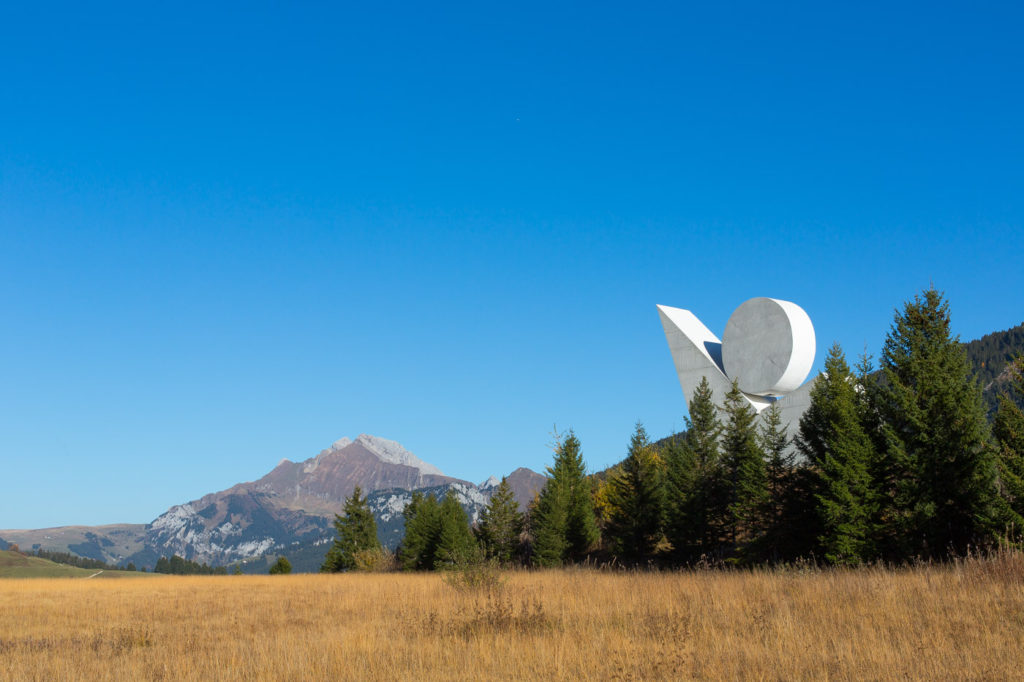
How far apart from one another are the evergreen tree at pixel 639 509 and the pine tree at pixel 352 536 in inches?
980

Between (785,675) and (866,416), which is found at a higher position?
(866,416)

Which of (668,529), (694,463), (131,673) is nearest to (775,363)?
(694,463)

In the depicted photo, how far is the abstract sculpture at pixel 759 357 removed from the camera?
3447 centimetres

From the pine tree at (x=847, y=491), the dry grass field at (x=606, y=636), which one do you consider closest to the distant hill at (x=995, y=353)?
the pine tree at (x=847, y=491)

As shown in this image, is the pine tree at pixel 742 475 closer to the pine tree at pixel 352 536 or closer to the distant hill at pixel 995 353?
the pine tree at pixel 352 536

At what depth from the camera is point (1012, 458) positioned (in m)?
18.1

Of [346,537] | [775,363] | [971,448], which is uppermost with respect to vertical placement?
[775,363]

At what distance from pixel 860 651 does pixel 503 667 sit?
12.1 feet

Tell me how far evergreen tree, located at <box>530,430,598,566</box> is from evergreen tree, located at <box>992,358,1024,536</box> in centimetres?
2636

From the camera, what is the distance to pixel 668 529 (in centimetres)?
3478

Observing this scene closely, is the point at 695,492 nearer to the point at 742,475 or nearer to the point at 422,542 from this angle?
the point at 742,475

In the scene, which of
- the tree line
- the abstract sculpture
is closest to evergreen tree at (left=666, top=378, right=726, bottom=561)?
the tree line

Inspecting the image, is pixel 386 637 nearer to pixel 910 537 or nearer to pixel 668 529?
pixel 910 537

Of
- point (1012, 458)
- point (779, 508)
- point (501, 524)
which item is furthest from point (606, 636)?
point (501, 524)
